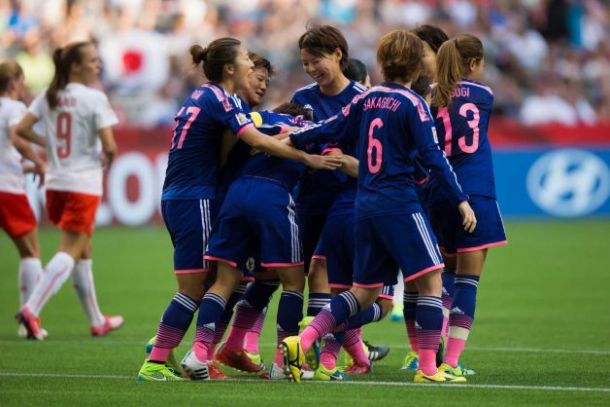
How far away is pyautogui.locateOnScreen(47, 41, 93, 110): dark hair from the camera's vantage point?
11086 mm

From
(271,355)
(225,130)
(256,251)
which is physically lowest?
(271,355)

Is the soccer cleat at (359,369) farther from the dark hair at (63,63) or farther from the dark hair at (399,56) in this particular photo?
the dark hair at (63,63)

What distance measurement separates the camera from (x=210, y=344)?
802cm

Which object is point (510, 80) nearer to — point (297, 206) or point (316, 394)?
point (297, 206)

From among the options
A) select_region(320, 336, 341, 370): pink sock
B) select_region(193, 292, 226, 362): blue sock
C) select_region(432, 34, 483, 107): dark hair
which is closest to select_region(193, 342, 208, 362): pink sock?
select_region(193, 292, 226, 362): blue sock

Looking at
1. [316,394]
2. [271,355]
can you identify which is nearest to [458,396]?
[316,394]

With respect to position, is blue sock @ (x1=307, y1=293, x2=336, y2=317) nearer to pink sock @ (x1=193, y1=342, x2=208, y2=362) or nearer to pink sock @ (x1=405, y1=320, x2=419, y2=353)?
pink sock @ (x1=405, y1=320, x2=419, y2=353)

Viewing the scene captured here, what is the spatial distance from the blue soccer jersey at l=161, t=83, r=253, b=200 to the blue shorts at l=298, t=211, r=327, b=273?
2.67ft

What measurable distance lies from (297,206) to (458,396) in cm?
208

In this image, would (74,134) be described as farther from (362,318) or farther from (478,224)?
(478,224)

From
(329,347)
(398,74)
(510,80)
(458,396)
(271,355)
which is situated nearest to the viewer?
(458,396)

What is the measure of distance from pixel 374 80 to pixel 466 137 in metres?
12.9

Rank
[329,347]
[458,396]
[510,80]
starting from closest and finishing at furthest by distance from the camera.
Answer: [458,396] → [329,347] → [510,80]

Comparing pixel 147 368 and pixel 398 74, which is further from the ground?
pixel 398 74
